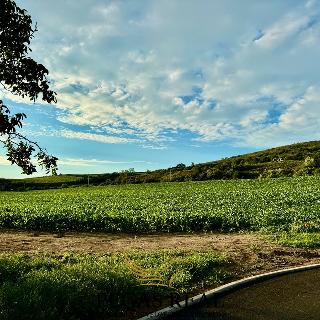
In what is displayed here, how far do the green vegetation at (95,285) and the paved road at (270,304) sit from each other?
1.26 metres

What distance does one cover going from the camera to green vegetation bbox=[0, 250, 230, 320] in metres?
9.20

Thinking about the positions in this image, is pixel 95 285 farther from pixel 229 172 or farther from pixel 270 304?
pixel 229 172

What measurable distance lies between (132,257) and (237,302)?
6128 millimetres

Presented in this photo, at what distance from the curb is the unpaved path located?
0.97 m

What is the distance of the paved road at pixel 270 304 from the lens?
9.40 m

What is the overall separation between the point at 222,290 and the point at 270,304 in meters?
1.36

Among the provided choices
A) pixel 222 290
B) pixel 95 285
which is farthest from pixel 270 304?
pixel 95 285

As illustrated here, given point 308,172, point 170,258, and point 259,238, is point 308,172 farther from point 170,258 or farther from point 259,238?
point 170,258

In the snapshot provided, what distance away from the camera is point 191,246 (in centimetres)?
1980

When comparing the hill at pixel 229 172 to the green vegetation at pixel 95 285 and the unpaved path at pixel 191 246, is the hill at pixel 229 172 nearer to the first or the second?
the unpaved path at pixel 191 246

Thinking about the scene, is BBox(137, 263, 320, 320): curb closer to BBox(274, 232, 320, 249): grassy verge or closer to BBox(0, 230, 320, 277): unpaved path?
BBox(0, 230, 320, 277): unpaved path

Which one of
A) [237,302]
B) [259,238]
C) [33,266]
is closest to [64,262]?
[33,266]

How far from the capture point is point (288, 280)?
41.5ft

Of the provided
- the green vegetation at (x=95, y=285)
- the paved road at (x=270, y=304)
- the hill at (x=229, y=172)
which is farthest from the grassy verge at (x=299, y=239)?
the hill at (x=229, y=172)
